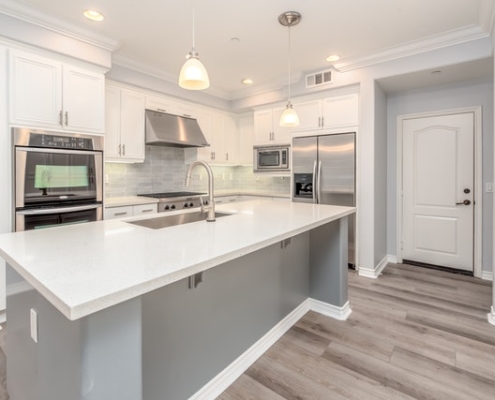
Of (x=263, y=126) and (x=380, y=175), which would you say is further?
(x=263, y=126)

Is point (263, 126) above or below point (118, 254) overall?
above

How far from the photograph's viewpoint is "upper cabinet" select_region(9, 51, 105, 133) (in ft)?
8.15

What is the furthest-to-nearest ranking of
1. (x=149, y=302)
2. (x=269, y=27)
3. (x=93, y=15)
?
(x=269, y=27)
(x=93, y=15)
(x=149, y=302)

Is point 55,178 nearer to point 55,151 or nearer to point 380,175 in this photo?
point 55,151

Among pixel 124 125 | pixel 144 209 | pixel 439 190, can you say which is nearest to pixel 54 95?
pixel 124 125

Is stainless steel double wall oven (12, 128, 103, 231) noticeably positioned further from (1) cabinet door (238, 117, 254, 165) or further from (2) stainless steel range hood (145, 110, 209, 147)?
(1) cabinet door (238, 117, 254, 165)

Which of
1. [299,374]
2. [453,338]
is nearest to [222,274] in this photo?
[299,374]

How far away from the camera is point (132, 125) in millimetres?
3729

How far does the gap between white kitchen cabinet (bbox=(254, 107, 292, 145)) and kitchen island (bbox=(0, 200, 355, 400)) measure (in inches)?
86.5

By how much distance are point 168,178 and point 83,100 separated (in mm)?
1819

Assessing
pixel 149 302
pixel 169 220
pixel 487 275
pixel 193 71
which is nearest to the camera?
pixel 149 302

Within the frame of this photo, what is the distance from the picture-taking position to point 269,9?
248 cm

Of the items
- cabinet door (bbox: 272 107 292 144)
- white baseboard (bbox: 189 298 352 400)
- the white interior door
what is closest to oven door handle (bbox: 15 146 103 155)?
white baseboard (bbox: 189 298 352 400)

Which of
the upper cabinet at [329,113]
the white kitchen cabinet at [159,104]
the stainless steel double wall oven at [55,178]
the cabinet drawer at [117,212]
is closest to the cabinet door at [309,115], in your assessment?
the upper cabinet at [329,113]
